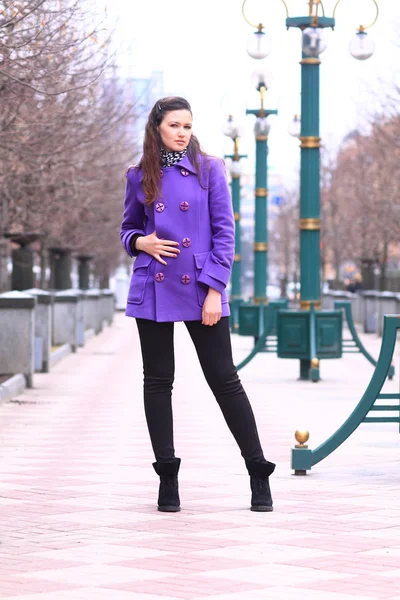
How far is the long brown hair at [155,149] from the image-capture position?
7148mm

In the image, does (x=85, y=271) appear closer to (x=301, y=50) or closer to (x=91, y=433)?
(x=301, y=50)

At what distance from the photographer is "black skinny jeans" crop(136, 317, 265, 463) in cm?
714

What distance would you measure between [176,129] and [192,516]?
6.01ft

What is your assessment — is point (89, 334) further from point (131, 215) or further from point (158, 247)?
point (158, 247)

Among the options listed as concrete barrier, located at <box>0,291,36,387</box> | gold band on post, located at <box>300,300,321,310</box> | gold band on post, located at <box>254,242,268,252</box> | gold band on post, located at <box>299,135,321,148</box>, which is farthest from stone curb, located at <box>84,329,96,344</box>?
concrete barrier, located at <box>0,291,36,387</box>

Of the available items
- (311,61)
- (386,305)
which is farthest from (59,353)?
(386,305)

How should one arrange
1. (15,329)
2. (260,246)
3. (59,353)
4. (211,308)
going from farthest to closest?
1. (260,246)
2. (59,353)
3. (15,329)
4. (211,308)

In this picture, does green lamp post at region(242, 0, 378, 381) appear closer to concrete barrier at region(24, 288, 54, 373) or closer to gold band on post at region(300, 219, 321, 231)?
gold band on post at region(300, 219, 321, 231)

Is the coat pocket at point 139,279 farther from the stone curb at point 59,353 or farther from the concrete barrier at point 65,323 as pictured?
the concrete barrier at point 65,323

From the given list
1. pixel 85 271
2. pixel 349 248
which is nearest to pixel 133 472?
pixel 85 271

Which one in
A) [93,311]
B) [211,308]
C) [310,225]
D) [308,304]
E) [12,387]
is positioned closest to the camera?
[211,308]

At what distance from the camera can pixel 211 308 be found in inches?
275

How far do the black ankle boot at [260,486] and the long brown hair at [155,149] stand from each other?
53.7 inches

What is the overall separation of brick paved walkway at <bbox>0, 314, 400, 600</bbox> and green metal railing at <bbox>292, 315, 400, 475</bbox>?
12 cm
